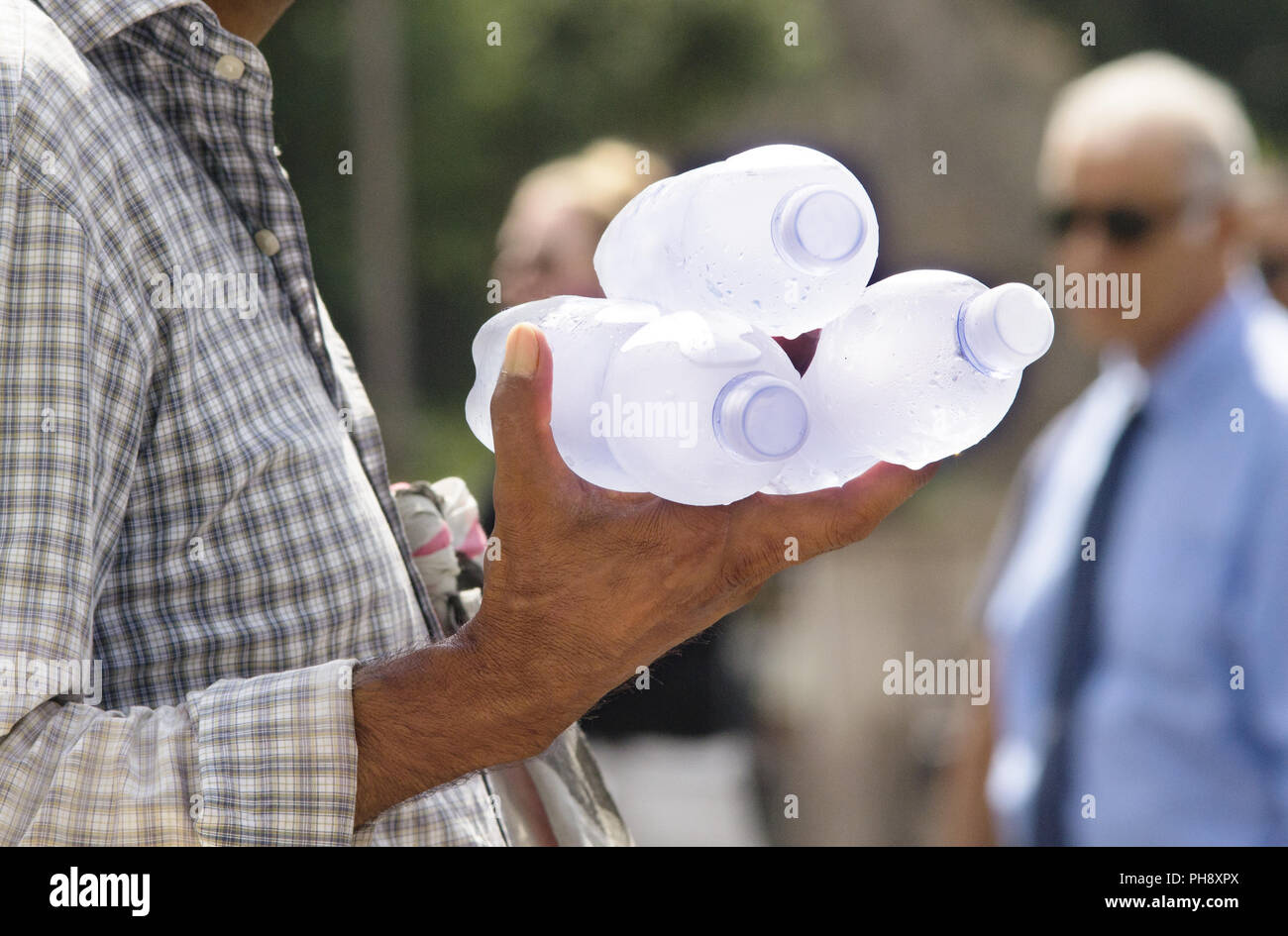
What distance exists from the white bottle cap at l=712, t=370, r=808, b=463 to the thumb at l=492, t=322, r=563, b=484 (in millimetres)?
162

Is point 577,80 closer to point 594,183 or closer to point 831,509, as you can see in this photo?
point 594,183

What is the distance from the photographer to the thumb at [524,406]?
124 centimetres

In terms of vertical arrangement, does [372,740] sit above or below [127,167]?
below

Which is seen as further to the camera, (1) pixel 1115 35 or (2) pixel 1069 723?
(1) pixel 1115 35

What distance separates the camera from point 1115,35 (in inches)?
387

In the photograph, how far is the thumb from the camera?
1.24m

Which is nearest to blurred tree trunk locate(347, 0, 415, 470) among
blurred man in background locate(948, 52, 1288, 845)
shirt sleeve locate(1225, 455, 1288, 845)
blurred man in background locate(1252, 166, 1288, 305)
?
blurred man in background locate(1252, 166, 1288, 305)

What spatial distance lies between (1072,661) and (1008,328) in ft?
5.92

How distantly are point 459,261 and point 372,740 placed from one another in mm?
8300

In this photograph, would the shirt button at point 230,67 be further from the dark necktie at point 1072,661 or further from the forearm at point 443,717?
the dark necktie at point 1072,661

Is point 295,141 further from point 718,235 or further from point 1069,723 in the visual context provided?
point 718,235

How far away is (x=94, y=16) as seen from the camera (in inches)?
58.6

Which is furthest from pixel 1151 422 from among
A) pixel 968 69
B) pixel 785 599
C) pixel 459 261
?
pixel 459 261

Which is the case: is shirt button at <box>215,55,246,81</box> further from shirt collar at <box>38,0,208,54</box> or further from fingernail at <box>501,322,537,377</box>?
fingernail at <box>501,322,537,377</box>
